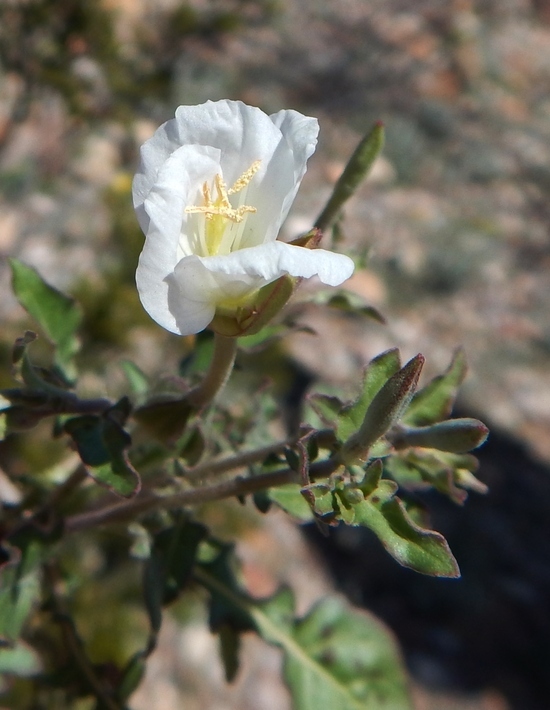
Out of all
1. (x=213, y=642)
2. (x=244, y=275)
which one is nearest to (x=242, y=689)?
(x=213, y=642)

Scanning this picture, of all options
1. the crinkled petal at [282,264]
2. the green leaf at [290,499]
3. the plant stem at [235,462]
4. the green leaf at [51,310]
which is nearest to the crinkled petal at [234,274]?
the crinkled petal at [282,264]

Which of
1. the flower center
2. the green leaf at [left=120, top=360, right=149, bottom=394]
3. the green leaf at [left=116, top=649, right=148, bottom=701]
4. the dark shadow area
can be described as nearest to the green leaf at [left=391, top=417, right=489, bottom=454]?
the flower center

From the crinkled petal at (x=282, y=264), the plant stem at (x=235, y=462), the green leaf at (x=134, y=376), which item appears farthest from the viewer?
the green leaf at (x=134, y=376)

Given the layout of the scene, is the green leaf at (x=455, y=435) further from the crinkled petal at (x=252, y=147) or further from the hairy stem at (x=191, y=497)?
the crinkled petal at (x=252, y=147)

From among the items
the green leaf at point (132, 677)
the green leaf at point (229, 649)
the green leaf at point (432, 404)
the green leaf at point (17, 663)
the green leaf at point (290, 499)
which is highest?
the green leaf at point (432, 404)

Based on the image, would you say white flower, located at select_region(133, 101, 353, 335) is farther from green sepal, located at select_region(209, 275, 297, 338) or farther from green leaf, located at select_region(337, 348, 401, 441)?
green leaf, located at select_region(337, 348, 401, 441)

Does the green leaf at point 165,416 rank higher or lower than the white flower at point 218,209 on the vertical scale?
lower
